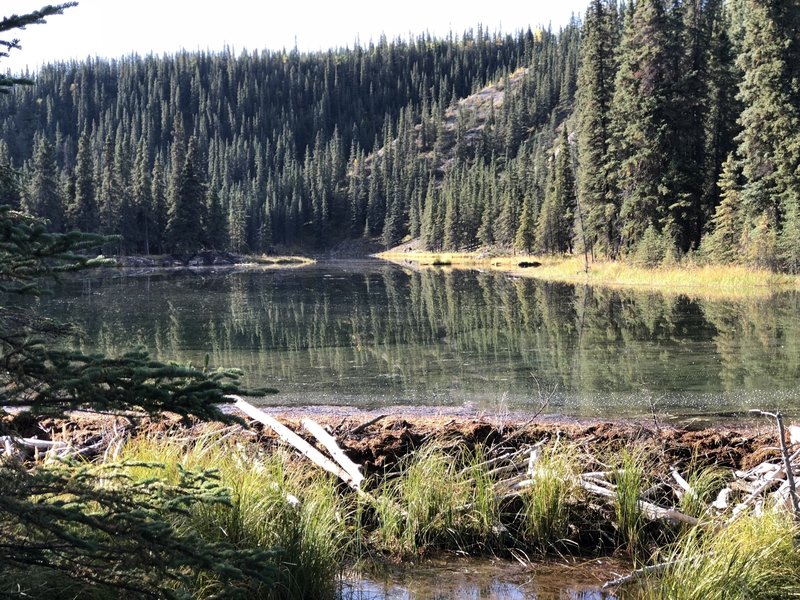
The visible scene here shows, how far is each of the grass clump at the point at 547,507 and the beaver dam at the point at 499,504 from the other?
1 centimetres

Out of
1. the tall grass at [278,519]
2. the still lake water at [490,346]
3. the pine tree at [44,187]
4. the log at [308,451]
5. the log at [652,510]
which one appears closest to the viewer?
the tall grass at [278,519]

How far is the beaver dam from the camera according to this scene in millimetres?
4746

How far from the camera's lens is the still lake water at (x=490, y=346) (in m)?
12.3

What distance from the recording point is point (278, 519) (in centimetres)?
510

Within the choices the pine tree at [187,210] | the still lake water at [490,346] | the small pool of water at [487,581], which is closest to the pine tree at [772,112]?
the still lake water at [490,346]

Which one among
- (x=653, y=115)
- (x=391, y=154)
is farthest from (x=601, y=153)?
(x=391, y=154)

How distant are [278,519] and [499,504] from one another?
196 centimetres

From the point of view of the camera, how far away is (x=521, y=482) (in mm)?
6305

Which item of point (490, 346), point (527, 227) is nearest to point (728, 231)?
point (490, 346)

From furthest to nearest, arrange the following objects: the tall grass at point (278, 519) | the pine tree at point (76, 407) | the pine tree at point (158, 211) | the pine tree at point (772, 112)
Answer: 1. the pine tree at point (158, 211)
2. the pine tree at point (772, 112)
3. the tall grass at point (278, 519)
4. the pine tree at point (76, 407)

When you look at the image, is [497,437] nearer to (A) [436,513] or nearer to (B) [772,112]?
(A) [436,513]

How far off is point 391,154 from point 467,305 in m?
153

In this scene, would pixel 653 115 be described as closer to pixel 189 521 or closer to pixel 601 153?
pixel 601 153

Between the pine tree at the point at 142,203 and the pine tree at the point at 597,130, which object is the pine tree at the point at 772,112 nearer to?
the pine tree at the point at 597,130
